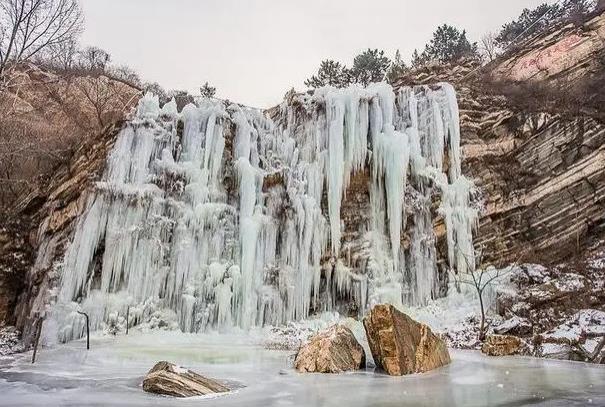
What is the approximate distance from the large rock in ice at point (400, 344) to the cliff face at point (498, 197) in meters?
6.40

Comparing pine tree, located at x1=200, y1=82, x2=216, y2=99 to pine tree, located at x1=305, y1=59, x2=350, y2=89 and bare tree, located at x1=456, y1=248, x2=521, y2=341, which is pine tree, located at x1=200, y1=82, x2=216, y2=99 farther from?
bare tree, located at x1=456, y1=248, x2=521, y2=341

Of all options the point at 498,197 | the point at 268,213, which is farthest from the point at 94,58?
the point at 498,197

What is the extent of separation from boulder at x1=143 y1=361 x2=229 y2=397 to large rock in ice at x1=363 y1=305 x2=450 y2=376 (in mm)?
2617

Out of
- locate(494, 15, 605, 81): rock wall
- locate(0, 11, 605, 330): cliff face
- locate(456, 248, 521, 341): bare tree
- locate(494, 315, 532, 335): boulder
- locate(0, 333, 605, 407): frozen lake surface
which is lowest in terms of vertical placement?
locate(0, 333, 605, 407): frozen lake surface

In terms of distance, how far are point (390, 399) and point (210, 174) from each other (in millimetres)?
10722

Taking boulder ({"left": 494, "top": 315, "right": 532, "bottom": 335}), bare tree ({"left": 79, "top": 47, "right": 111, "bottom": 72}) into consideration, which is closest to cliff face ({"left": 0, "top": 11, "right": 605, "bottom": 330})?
boulder ({"left": 494, "top": 315, "right": 532, "bottom": 335})

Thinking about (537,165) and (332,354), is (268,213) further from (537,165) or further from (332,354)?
(537,165)

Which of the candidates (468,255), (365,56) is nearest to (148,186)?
(468,255)

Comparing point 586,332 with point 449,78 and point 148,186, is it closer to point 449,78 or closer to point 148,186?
point 148,186

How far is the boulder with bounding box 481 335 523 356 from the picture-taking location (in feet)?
29.7

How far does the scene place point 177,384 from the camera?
15.5ft

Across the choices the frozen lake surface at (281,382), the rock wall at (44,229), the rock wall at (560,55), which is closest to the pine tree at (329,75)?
the rock wall at (560,55)

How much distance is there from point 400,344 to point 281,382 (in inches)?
79.3

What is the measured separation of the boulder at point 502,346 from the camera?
9047 millimetres
